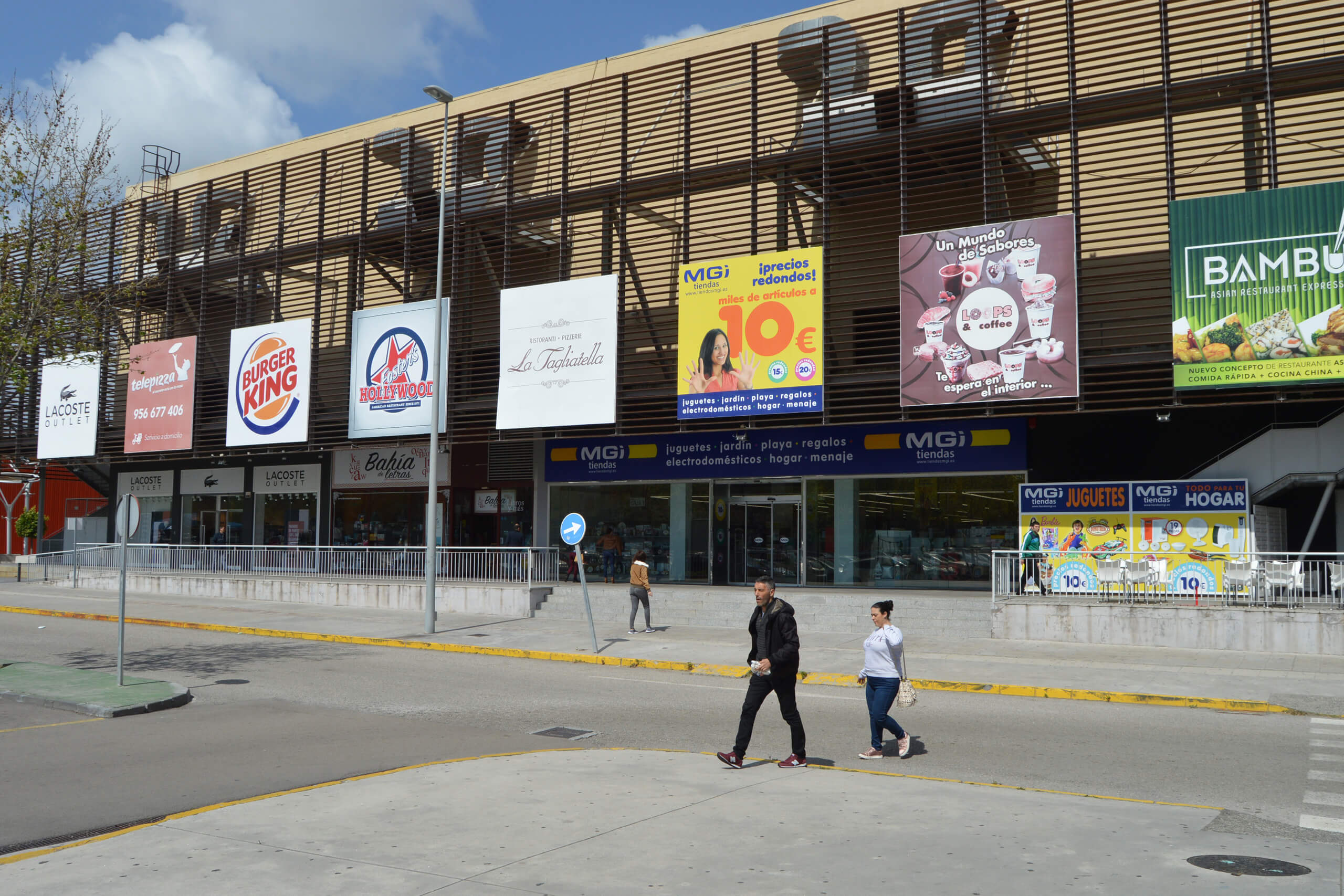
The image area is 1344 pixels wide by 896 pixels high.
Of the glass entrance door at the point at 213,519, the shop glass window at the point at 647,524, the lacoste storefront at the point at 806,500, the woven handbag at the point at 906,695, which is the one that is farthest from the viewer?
the glass entrance door at the point at 213,519

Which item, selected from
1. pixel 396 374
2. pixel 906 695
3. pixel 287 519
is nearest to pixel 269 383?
pixel 396 374

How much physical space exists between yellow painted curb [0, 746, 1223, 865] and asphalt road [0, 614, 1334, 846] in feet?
0.62

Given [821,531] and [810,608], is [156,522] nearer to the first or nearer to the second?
[821,531]

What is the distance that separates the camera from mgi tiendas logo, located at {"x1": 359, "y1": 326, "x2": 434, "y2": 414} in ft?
88.4

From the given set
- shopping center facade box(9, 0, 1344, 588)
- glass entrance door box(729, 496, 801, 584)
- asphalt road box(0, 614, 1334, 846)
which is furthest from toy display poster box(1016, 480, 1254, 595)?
asphalt road box(0, 614, 1334, 846)

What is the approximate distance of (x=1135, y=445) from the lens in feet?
78.6

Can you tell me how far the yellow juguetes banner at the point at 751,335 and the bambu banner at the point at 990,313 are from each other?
2.03 meters

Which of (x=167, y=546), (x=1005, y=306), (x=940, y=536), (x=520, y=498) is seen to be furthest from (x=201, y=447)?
(x=1005, y=306)

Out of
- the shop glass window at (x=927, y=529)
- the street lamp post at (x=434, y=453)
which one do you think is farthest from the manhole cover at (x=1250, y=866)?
the shop glass window at (x=927, y=529)

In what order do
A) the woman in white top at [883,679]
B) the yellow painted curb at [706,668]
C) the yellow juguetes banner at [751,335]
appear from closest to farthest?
the woman in white top at [883,679]
the yellow painted curb at [706,668]
the yellow juguetes banner at [751,335]

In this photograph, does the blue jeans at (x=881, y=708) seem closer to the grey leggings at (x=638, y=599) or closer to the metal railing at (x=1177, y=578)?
the metal railing at (x=1177, y=578)

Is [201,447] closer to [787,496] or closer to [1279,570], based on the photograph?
[787,496]

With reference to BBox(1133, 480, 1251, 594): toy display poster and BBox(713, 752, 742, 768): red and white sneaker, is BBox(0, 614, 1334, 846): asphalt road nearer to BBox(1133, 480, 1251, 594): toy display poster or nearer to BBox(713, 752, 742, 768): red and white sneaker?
BBox(713, 752, 742, 768): red and white sneaker

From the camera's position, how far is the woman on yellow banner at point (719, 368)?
22781 mm
